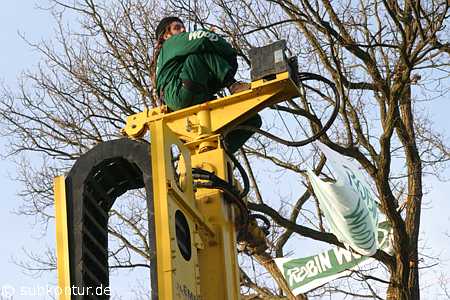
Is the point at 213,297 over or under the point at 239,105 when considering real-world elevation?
under

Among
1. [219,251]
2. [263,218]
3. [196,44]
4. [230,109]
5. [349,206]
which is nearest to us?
[219,251]

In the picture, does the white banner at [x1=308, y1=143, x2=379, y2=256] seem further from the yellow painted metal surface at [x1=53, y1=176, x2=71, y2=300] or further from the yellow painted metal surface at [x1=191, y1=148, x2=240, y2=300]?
the yellow painted metal surface at [x1=53, y1=176, x2=71, y2=300]

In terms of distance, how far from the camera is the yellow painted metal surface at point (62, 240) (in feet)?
12.9

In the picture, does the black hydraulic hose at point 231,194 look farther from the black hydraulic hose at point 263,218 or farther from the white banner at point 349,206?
the white banner at point 349,206

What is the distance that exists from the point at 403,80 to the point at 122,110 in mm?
4189

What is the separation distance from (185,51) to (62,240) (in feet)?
5.72

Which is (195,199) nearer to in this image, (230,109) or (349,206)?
(230,109)

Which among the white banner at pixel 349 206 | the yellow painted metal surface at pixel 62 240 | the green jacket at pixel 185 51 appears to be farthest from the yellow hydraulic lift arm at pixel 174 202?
the white banner at pixel 349 206

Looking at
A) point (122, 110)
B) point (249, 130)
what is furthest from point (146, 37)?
point (249, 130)

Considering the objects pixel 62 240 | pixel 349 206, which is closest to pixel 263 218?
pixel 62 240

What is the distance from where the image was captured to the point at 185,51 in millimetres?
5359

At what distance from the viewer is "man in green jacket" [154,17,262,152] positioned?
5340mm

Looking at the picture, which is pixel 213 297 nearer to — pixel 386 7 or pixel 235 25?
pixel 386 7

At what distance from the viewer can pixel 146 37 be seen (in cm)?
1259
